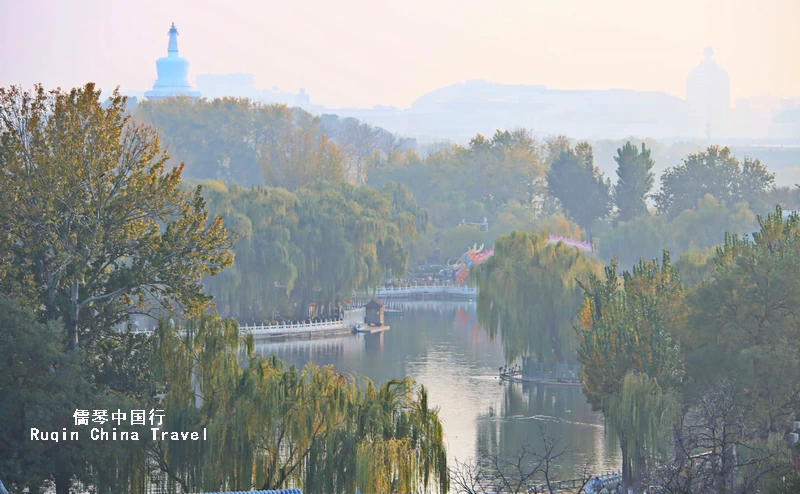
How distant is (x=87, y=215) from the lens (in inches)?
906

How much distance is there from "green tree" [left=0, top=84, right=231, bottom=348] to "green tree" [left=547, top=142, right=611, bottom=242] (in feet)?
164

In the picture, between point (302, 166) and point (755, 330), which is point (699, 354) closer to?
point (755, 330)

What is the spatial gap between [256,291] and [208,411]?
84.6 feet

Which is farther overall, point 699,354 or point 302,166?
point 302,166

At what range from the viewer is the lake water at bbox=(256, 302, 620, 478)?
98.0ft

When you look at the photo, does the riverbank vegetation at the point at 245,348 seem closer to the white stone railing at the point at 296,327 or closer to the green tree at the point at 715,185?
the white stone railing at the point at 296,327

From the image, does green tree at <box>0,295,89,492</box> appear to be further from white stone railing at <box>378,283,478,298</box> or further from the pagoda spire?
the pagoda spire

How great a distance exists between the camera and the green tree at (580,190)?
2837 inches

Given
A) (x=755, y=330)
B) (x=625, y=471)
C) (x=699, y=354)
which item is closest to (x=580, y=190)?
(x=699, y=354)

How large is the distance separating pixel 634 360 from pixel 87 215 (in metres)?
11.8

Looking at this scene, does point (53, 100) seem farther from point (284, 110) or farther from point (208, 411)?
point (284, 110)

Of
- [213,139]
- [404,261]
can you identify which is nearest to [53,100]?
[404,261]

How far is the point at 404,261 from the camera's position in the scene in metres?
53.4

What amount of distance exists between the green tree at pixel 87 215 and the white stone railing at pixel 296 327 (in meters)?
22.0
